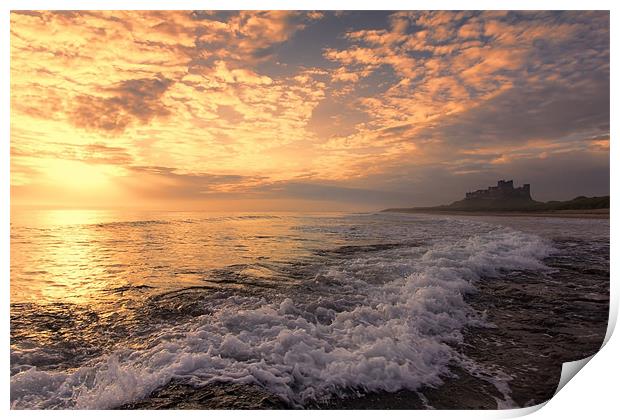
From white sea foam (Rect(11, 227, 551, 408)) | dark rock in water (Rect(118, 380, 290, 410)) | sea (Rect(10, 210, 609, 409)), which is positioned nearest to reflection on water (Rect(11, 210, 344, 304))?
sea (Rect(10, 210, 609, 409))

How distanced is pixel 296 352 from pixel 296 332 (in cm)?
35

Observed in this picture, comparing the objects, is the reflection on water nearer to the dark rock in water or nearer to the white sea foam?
the white sea foam

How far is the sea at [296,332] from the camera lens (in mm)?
3695

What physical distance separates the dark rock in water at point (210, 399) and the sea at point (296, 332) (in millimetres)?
13

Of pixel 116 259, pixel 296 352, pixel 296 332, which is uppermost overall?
pixel 116 259

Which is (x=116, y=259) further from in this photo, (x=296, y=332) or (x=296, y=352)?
(x=296, y=352)

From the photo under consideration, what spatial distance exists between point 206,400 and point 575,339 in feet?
16.7

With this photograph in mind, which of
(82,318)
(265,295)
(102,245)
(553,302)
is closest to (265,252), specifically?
(265,295)

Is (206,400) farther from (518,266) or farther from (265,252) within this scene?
(518,266)

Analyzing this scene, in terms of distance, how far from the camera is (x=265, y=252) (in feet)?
32.7

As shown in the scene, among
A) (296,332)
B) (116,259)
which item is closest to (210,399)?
(296,332)

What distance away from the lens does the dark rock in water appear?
343cm

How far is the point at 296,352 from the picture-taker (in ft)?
13.4

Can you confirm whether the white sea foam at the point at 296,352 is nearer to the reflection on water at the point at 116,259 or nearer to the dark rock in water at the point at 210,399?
the dark rock in water at the point at 210,399
